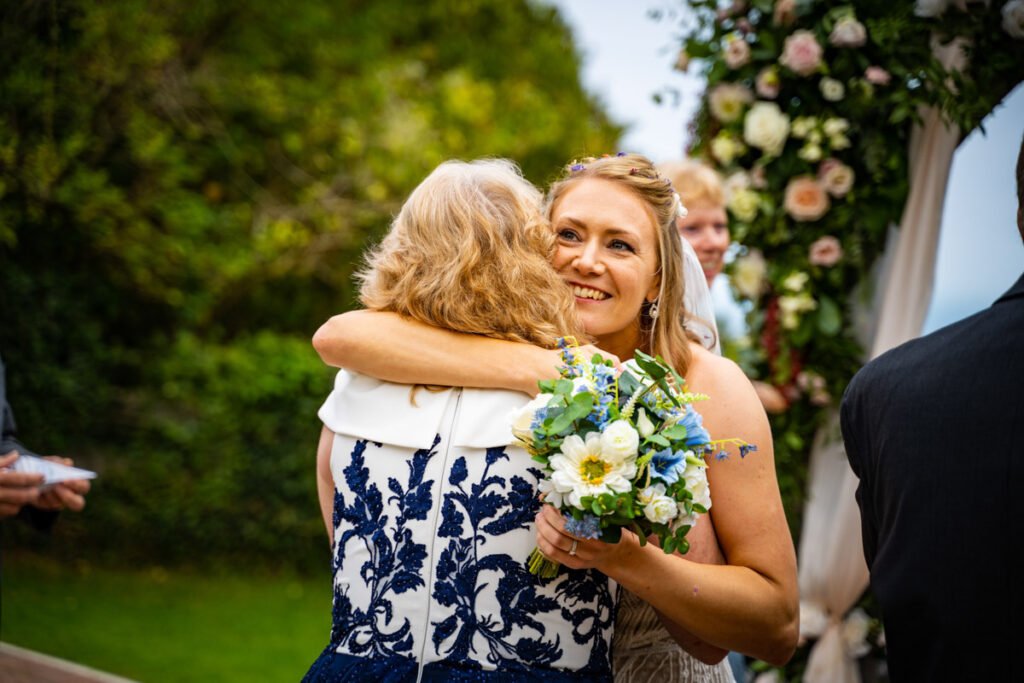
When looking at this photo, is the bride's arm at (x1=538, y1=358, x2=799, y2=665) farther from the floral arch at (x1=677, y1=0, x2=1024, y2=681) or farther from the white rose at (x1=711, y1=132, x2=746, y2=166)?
the white rose at (x1=711, y1=132, x2=746, y2=166)

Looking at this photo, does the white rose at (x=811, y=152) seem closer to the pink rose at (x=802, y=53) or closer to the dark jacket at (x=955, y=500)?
the pink rose at (x=802, y=53)

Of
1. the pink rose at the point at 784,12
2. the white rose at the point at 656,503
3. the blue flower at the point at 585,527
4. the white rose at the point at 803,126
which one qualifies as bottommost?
the blue flower at the point at 585,527

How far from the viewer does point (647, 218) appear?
2928 millimetres

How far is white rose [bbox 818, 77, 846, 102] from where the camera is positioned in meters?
4.72

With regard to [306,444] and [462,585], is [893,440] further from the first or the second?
[306,444]

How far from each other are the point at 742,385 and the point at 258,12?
11.0 m

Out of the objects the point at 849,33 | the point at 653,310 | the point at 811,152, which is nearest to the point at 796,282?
the point at 811,152

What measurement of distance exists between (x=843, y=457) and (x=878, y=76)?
188cm

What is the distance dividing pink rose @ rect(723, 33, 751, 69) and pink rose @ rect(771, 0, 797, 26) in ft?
0.61

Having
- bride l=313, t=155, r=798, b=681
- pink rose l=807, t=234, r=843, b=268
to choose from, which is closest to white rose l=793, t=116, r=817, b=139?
pink rose l=807, t=234, r=843, b=268

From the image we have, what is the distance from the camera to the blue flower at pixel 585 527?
6.51 feet

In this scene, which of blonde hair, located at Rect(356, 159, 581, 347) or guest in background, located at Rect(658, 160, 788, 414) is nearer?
blonde hair, located at Rect(356, 159, 581, 347)

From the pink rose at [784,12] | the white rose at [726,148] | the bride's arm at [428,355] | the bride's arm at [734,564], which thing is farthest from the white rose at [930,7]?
the bride's arm at [428,355]

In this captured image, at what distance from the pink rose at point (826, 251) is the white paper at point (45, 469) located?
3475 millimetres
